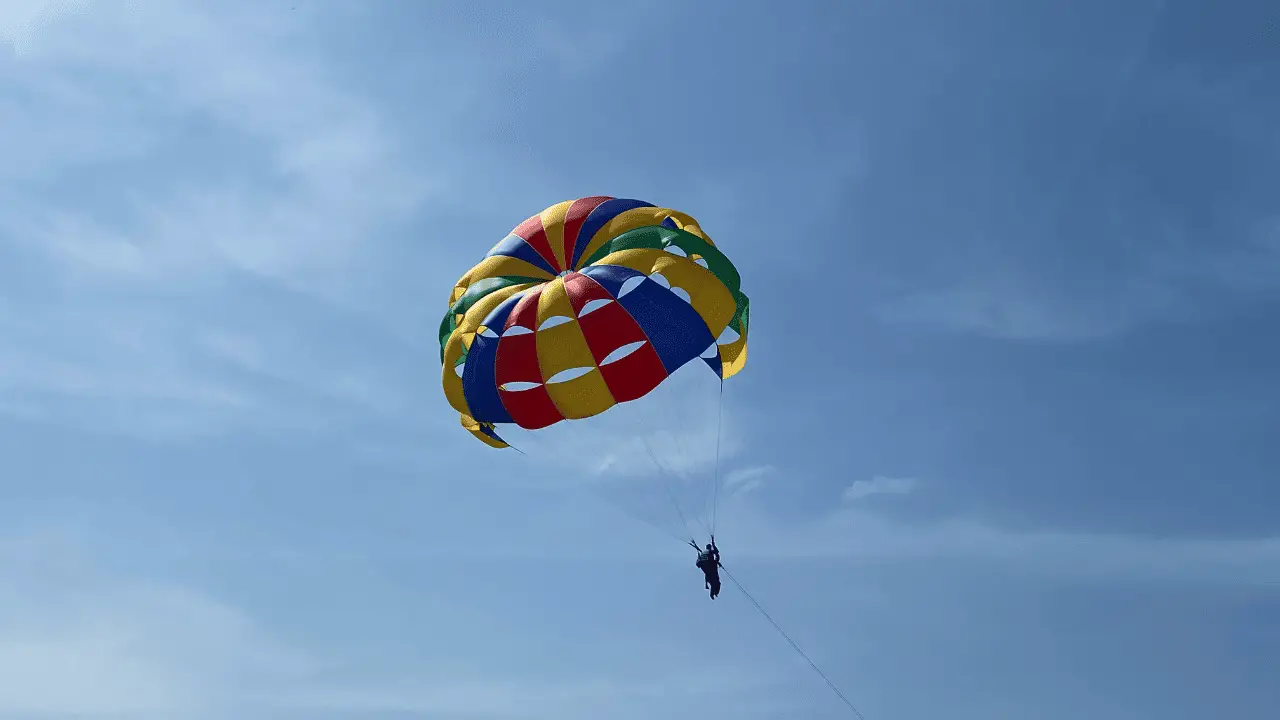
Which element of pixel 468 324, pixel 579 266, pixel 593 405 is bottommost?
pixel 593 405

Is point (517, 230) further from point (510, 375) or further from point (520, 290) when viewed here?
A: point (510, 375)

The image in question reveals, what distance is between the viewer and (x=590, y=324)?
76.8ft

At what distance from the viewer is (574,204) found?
26469 mm

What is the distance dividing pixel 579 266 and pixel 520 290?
58.1 inches

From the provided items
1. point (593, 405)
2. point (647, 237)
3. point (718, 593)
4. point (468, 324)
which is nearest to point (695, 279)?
point (647, 237)

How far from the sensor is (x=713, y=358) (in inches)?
981

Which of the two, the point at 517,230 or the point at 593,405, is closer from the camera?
the point at 593,405

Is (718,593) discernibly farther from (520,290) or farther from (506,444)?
(520,290)

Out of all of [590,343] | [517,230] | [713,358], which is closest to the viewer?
[590,343]

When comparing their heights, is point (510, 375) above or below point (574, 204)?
below

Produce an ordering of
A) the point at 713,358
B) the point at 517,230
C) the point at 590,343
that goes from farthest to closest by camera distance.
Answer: the point at 517,230
the point at 713,358
the point at 590,343

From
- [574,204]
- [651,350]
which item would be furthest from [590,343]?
[574,204]

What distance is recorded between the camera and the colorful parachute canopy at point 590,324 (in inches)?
923

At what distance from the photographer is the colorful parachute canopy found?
76.9 feet
